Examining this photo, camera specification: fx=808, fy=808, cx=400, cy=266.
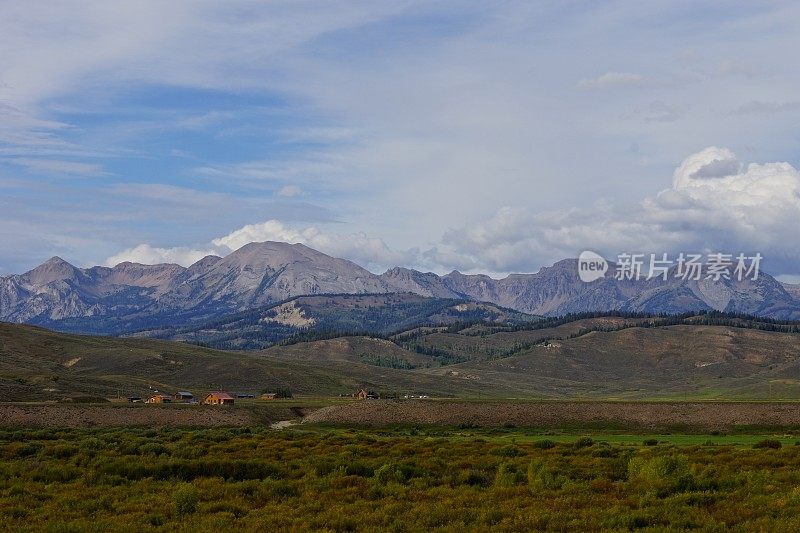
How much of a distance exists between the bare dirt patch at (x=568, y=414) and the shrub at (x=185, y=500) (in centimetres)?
7440

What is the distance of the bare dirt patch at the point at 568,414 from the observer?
4001 inches

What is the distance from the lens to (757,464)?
41188 millimetres

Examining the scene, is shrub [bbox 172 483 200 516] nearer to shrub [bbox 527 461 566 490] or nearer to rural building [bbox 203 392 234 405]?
shrub [bbox 527 461 566 490]

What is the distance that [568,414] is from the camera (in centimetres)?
10819

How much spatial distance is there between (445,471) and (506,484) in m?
5.32

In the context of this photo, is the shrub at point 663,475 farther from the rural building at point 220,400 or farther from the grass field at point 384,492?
the rural building at point 220,400

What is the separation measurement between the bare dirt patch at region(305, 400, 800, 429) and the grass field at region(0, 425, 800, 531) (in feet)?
190

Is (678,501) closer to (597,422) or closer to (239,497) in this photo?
(239,497)

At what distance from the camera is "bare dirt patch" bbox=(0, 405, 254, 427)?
90062mm

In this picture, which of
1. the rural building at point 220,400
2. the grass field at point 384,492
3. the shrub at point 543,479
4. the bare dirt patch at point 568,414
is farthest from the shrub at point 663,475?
the rural building at point 220,400

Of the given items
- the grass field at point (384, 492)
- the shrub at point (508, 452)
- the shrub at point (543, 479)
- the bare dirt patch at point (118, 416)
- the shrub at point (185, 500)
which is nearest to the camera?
the grass field at point (384, 492)

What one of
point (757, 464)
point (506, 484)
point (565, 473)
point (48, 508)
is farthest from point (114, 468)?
point (757, 464)

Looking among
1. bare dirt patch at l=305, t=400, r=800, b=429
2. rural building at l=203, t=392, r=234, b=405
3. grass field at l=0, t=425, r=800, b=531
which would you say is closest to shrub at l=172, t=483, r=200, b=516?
grass field at l=0, t=425, r=800, b=531

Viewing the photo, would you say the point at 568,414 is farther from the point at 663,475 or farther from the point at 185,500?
the point at 185,500
